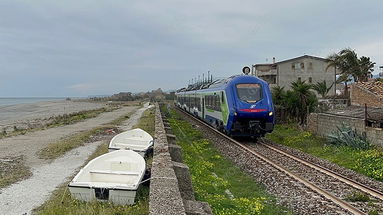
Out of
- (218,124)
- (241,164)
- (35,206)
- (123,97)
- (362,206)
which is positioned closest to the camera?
(362,206)

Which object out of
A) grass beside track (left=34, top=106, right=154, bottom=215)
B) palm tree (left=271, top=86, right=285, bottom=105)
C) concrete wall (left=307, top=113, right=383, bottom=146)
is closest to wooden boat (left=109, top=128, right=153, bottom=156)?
grass beside track (left=34, top=106, right=154, bottom=215)

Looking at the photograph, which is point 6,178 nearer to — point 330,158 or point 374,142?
point 330,158

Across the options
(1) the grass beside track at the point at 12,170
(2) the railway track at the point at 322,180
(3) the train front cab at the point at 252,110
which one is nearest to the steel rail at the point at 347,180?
(2) the railway track at the point at 322,180

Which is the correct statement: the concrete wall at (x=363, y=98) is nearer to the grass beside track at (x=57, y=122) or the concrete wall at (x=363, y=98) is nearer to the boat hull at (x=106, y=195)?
the boat hull at (x=106, y=195)

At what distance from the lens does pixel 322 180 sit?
30.3ft

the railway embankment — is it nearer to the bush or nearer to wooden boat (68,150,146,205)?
wooden boat (68,150,146,205)

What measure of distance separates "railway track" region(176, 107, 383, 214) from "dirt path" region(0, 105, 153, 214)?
6.08m

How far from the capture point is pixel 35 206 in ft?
26.6

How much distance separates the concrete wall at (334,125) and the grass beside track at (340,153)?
37 cm

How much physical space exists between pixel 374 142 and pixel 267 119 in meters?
4.27

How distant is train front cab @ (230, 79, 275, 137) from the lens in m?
15.7


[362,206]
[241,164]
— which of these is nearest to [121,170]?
[241,164]

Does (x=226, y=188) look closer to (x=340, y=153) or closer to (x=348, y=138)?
(x=340, y=153)

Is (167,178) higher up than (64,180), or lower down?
higher up
